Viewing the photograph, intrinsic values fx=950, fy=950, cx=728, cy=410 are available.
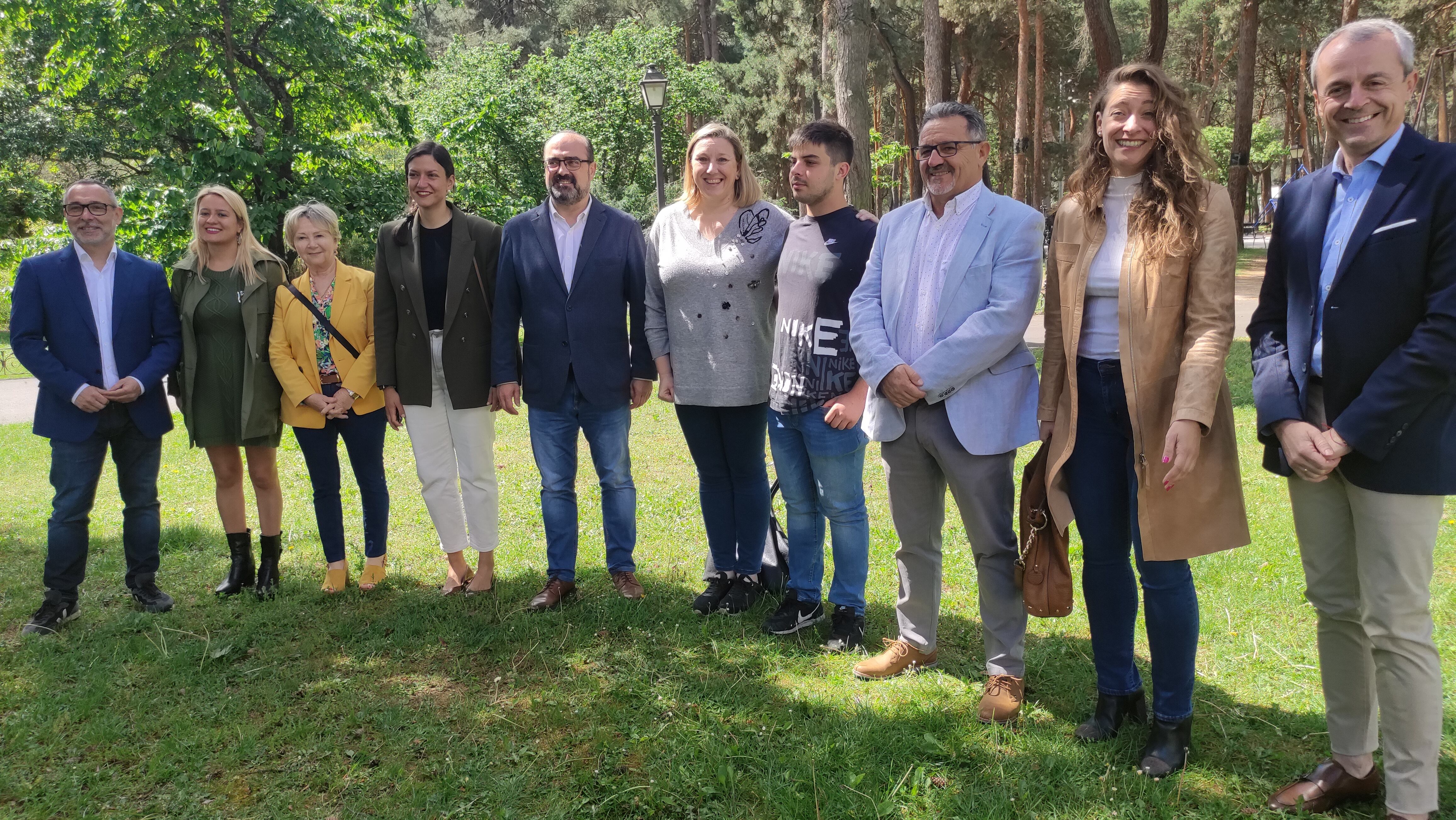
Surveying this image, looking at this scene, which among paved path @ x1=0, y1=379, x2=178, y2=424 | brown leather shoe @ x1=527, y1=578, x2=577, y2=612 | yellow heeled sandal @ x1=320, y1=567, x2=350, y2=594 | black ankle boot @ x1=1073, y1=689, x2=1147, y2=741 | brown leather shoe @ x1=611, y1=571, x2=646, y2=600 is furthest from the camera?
paved path @ x1=0, y1=379, x2=178, y2=424

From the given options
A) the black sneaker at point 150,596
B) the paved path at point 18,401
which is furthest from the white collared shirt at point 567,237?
the paved path at point 18,401

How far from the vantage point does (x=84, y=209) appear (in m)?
4.74

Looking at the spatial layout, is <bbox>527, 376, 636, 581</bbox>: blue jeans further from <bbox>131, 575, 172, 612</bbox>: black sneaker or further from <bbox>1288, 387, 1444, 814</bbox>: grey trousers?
<bbox>1288, 387, 1444, 814</bbox>: grey trousers

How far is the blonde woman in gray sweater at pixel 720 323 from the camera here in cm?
432

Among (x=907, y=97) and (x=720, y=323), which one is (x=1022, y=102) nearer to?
(x=907, y=97)

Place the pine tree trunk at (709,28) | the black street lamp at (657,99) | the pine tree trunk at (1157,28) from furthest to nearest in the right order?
the pine tree trunk at (709,28) < the black street lamp at (657,99) < the pine tree trunk at (1157,28)

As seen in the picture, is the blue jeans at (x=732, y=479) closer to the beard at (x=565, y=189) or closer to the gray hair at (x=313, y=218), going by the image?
the beard at (x=565, y=189)

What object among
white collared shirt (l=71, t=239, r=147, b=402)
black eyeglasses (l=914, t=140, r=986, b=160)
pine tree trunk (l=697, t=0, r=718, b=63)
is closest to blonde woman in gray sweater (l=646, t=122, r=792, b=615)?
black eyeglasses (l=914, t=140, r=986, b=160)

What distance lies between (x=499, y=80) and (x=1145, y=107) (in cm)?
2238

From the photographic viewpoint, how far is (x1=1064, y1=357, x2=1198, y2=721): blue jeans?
3111 mm

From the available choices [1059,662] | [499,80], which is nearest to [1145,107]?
[1059,662]

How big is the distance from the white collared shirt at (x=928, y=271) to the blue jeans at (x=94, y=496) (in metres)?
3.83

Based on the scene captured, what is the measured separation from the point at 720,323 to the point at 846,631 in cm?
151

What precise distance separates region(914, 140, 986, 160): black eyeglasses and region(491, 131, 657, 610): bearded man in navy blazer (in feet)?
5.22
